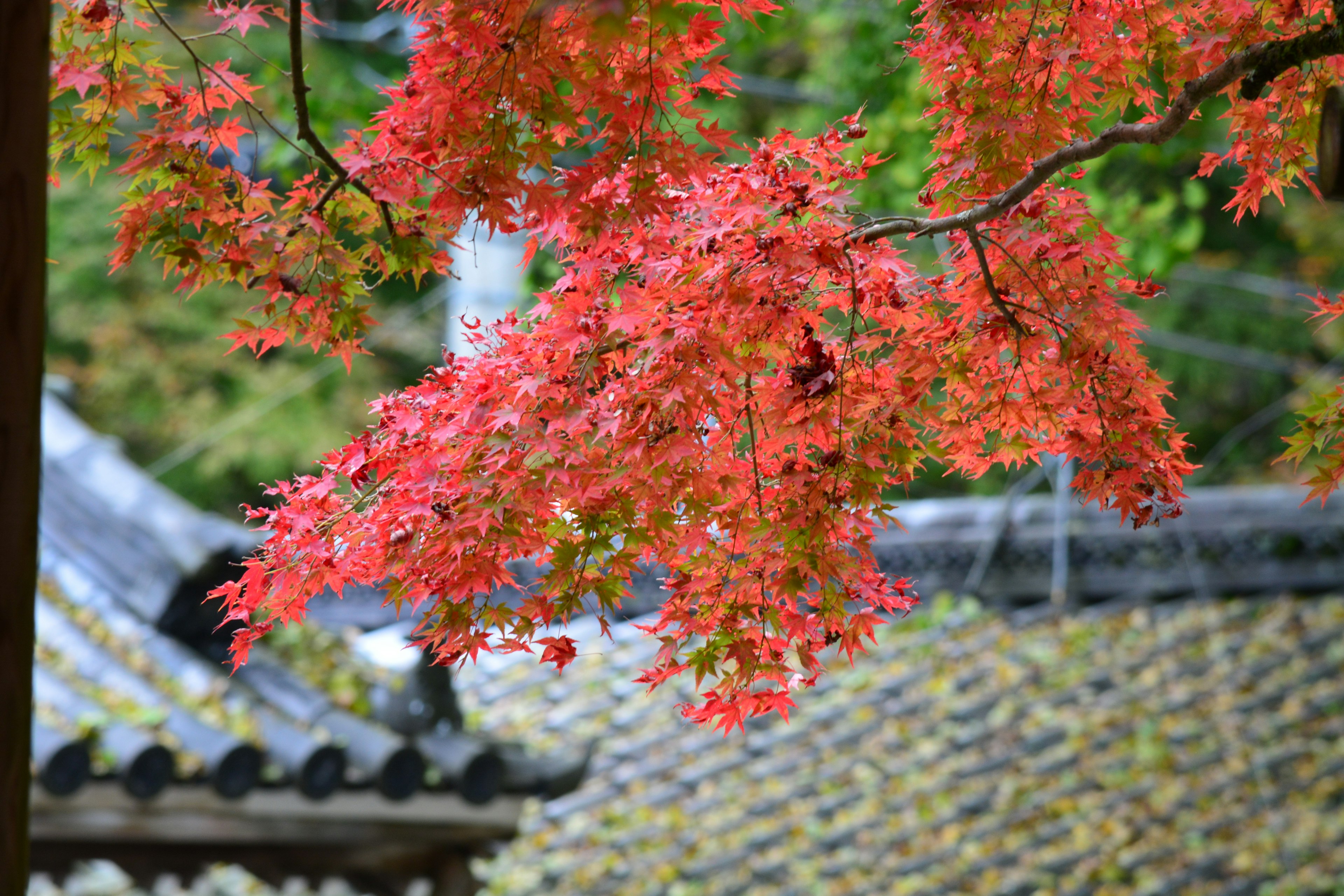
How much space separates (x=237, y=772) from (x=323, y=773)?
0.20m

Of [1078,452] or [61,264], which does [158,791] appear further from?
[61,264]

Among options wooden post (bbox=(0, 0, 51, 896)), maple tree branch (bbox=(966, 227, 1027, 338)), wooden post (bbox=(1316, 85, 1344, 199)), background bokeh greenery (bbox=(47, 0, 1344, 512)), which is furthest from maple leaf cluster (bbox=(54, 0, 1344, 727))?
background bokeh greenery (bbox=(47, 0, 1344, 512))

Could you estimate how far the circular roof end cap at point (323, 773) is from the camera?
9.14 feet

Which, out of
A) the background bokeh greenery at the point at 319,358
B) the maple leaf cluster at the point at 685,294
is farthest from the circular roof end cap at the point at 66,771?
the background bokeh greenery at the point at 319,358

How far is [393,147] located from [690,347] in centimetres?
56

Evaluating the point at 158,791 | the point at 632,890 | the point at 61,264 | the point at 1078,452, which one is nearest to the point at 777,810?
the point at 632,890

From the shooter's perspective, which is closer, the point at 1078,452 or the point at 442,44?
the point at 442,44

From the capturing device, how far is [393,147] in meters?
1.67

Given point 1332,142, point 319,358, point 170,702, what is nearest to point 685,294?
point 1332,142

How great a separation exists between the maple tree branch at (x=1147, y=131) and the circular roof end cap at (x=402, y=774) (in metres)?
1.95

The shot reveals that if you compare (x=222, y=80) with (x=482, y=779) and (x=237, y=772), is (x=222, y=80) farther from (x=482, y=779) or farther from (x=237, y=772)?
(x=482, y=779)

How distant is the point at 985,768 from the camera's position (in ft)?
14.3

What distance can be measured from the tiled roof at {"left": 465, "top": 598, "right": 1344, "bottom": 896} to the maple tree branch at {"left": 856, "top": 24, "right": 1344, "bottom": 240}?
2774mm

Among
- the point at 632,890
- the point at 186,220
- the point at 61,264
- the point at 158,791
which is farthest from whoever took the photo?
the point at 61,264
